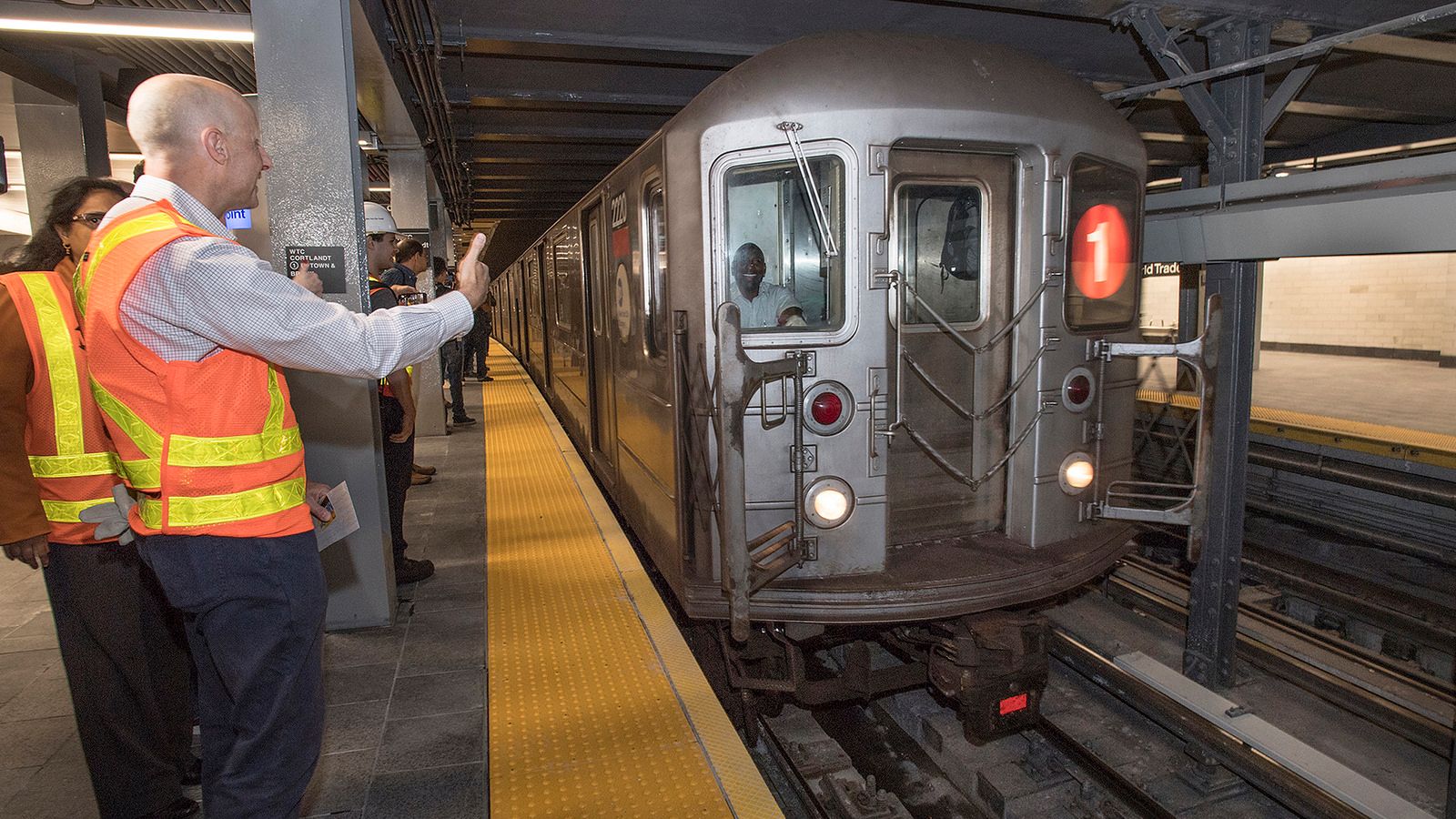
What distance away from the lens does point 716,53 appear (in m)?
6.54

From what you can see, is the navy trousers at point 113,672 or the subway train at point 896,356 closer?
the navy trousers at point 113,672

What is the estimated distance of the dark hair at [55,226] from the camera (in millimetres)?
2771

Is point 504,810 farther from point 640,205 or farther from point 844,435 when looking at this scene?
point 640,205

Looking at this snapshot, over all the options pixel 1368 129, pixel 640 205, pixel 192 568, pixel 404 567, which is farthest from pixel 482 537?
pixel 1368 129

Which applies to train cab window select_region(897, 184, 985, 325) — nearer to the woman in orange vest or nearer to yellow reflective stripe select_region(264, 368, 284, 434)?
yellow reflective stripe select_region(264, 368, 284, 434)

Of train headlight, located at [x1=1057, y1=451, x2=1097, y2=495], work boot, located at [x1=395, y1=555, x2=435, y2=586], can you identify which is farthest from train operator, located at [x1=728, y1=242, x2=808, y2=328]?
work boot, located at [x1=395, y1=555, x2=435, y2=586]

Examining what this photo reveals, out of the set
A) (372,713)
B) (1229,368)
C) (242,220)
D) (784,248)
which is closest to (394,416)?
(242,220)

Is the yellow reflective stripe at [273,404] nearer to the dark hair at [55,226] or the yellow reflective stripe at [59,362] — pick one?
the yellow reflective stripe at [59,362]

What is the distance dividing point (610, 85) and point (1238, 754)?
728cm

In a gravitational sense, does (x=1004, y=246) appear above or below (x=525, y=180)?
below

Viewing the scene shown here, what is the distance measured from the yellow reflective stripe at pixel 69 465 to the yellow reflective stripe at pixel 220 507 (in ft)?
2.72

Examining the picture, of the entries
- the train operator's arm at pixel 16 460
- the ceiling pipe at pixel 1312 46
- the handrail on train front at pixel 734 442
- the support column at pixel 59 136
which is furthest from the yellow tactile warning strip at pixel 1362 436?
the support column at pixel 59 136

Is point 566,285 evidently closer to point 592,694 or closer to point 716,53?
point 716,53

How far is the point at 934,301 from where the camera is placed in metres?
3.93
